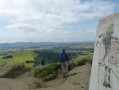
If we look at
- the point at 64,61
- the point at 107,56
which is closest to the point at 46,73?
the point at 64,61

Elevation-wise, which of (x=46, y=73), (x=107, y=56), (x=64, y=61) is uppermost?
(x=107, y=56)

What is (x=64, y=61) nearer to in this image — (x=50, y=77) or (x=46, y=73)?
(x=50, y=77)

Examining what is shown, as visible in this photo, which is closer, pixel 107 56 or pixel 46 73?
pixel 107 56

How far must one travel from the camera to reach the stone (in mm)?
2572

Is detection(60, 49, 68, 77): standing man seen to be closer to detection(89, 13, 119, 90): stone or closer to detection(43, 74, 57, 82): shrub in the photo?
detection(43, 74, 57, 82): shrub

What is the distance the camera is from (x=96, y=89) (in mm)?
2844

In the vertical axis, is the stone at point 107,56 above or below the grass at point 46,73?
above

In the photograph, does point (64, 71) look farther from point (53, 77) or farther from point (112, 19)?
point (112, 19)

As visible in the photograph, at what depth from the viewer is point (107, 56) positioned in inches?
109

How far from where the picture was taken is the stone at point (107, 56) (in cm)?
257

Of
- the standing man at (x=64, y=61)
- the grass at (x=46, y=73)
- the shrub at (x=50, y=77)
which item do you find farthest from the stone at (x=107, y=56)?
the grass at (x=46, y=73)

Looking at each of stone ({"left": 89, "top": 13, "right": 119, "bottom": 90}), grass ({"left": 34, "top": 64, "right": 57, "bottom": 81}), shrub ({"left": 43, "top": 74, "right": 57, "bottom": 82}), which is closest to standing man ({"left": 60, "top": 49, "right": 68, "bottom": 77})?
shrub ({"left": 43, "top": 74, "right": 57, "bottom": 82})

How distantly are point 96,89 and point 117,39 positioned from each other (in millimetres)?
1454

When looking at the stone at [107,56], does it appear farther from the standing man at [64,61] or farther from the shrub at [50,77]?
the shrub at [50,77]
